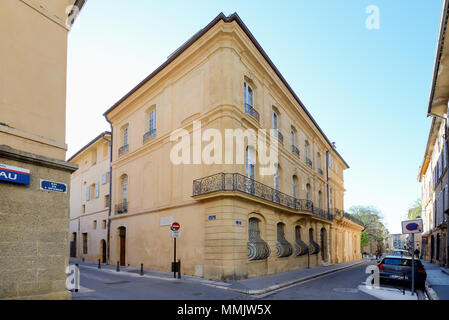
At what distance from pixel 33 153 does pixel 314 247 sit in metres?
20.7

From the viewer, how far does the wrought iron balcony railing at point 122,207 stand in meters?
21.1

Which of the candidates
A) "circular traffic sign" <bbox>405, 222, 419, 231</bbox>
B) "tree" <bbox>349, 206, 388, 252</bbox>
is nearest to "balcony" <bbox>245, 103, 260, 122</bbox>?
"circular traffic sign" <bbox>405, 222, 419, 231</bbox>

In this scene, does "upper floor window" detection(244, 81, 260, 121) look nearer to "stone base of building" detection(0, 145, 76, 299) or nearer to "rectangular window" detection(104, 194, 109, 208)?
"stone base of building" detection(0, 145, 76, 299)

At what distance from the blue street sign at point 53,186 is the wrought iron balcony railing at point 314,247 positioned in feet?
61.8

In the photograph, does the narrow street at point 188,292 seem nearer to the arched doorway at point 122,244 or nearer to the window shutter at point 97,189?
the arched doorway at point 122,244

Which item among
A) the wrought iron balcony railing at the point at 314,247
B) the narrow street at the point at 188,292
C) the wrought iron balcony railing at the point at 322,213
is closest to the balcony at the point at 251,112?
the narrow street at the point at 188,292

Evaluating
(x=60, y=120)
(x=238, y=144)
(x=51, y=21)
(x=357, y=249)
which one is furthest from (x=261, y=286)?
(x=357, y=249)

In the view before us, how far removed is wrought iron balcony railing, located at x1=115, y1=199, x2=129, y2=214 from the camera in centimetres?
2115

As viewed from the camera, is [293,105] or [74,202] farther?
[74,202]

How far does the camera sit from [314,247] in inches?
957

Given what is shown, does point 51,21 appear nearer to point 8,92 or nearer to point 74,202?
point 8,92

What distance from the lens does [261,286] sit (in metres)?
12.5

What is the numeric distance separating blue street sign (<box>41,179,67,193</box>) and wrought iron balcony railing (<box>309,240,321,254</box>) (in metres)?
18.8
